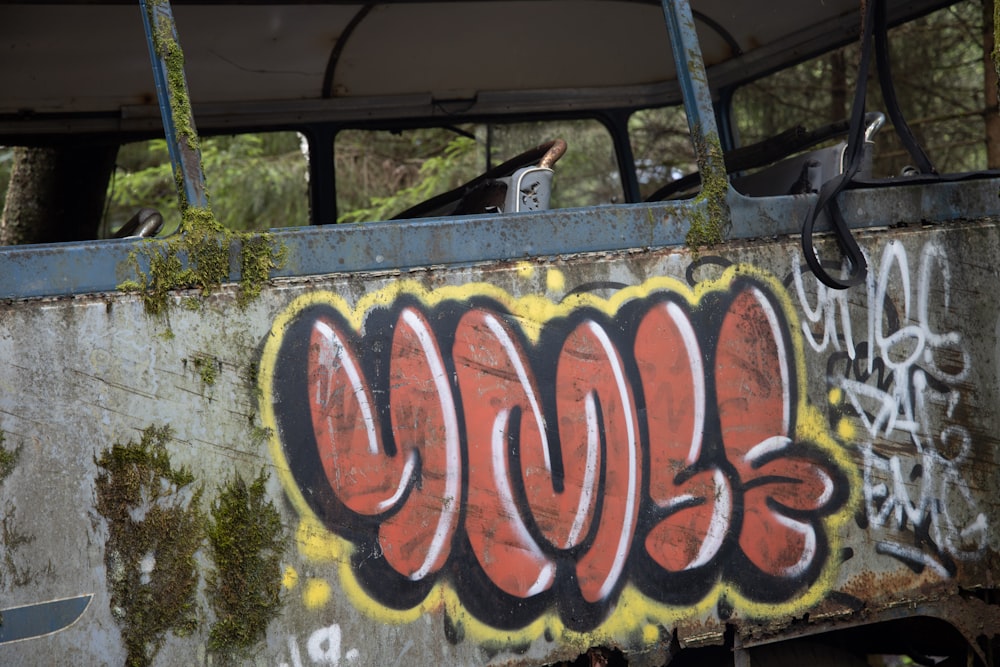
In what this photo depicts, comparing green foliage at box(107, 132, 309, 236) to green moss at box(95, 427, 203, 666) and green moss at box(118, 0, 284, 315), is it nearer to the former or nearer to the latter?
green moss at box(118, 0, 284, 315)

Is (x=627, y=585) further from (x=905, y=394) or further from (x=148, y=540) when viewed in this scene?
(x=148, y=540)

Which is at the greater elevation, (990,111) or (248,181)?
(248,181)

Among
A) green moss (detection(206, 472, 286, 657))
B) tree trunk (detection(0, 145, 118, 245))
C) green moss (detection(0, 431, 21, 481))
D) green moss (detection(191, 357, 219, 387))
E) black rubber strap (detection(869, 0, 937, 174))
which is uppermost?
tree trunk (detection(0, 145, 118, 245))

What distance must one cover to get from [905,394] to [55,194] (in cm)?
427

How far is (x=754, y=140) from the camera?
22.7 ft

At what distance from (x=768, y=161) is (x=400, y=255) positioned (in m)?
2.21

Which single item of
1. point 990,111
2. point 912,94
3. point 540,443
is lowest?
point 540,443

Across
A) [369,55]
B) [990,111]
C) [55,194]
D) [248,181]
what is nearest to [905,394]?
[369,55]

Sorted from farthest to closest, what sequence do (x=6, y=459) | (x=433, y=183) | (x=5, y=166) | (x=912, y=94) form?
(x=433, y=183) → (x=5, y=166) → (x=912, y=94) → (x=6, y=459)

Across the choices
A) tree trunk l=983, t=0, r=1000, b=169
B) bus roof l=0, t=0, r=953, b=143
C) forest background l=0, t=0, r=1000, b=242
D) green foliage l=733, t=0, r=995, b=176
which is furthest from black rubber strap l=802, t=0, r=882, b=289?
green foliage l=733, t=0, r=995, b=176

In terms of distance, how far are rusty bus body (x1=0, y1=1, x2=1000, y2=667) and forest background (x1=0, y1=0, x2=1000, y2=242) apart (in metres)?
3.50

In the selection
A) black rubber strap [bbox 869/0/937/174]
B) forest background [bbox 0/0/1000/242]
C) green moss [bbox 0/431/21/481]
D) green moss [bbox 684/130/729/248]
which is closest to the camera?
green moss [bbox 0/431/21/481]

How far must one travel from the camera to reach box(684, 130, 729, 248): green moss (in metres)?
2.44

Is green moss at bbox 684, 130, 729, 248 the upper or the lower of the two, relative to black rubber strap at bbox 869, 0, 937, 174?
lower
